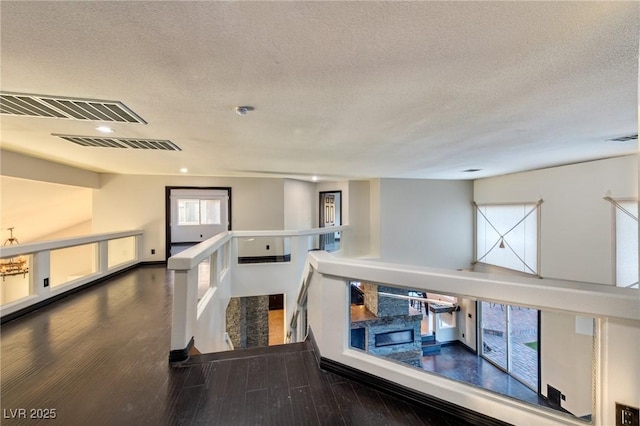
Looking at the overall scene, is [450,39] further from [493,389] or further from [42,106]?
[42,106]

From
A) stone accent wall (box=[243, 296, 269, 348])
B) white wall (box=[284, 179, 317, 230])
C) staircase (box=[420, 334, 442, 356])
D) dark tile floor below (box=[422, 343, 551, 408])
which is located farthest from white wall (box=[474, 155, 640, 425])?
stone accent wall (box=[243, 296, 269, 348])

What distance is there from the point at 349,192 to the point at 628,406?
7.13 m

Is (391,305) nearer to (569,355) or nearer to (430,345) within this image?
(430,345)

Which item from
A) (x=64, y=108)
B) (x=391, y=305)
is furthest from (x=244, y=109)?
(x=391, y=305)

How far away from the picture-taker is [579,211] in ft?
16.7

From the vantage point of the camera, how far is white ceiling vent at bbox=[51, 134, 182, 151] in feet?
11.7

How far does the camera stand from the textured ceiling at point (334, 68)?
1.36 m

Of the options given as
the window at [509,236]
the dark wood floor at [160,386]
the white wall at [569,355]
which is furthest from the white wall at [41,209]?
the window at [509,236]

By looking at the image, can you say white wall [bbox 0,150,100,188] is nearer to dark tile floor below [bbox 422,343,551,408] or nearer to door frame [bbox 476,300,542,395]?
dark tile floor below [bbox 422,343,551,408]

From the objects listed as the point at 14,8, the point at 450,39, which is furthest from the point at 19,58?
the point at 450,39

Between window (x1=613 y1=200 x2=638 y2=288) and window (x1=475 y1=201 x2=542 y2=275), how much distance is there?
4.68ft

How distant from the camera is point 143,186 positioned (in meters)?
6.73

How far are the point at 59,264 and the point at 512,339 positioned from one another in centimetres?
1010

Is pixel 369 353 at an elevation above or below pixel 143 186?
below
